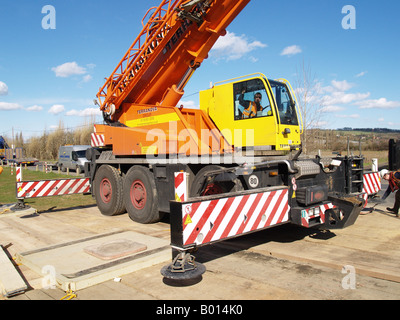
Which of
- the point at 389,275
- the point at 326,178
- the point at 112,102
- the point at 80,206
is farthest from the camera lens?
the point at 80,206

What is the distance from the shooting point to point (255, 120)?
268 inches

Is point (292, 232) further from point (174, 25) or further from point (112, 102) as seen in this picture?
point (112, 102)

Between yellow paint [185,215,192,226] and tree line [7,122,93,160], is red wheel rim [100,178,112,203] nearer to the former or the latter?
yellow paint [185,215,192,226]

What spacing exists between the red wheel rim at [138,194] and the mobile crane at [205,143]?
25 millimetres

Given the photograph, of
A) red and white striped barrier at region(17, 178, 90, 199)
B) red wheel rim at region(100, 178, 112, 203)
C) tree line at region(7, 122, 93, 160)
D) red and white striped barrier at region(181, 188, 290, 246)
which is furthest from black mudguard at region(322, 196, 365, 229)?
tree line at region(7, 122, 93, 160)

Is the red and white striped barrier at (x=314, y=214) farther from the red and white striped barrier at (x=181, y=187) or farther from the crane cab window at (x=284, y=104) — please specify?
the red and white striped barrier at (x=181, y=187)

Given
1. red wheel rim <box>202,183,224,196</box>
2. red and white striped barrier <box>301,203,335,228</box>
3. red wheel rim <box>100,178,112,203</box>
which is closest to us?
red and white striped barrier <box>301,203,335,228</box>

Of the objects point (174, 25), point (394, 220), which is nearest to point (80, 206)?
point (174, 25)

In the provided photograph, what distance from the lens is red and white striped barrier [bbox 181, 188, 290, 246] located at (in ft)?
12.8

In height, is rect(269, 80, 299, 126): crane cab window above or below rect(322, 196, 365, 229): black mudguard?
above

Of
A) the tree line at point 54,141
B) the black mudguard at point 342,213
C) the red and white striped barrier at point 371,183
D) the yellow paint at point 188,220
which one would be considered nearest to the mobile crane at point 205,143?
the black mudguard at point 342,213

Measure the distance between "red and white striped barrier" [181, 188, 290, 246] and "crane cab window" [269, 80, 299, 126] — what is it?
218cm

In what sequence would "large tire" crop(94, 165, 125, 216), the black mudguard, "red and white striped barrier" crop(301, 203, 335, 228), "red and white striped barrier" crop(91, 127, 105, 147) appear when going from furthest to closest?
1. "red and white striped barrier" crop(91, 127, 105, 147)
2. "large tire" crop(94, 165, 125, 216)
3. the black mudguard
4. "red and white striped barrier" crop(301, 203, 335, 228)
